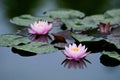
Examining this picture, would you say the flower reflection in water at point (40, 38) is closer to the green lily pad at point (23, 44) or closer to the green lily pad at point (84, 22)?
the green lily pad at point (23, 44)

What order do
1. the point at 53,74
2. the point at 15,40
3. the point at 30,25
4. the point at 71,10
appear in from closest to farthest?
the point at 53,74 → the point at 15,40 → the point at 30,25 → the point at 71,10

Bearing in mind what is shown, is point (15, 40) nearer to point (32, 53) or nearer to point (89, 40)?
point (32, 53)

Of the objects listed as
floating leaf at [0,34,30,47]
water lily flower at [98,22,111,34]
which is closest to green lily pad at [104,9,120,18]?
water lily flower at [98,22,111,34]

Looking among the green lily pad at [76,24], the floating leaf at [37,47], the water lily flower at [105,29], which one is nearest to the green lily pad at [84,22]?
the green lily pad at [76,24]

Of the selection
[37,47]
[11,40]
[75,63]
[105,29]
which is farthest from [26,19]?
[75,63]

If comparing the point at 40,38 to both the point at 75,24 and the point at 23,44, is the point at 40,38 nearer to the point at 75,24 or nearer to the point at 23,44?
the point at 23,44

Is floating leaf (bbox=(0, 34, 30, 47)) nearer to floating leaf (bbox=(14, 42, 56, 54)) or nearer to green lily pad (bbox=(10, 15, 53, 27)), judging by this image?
floating leaf (bbox=(14, 42, 56, 54))

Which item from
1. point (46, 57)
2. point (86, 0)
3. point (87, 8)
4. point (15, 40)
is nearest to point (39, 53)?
point (46, 57)
